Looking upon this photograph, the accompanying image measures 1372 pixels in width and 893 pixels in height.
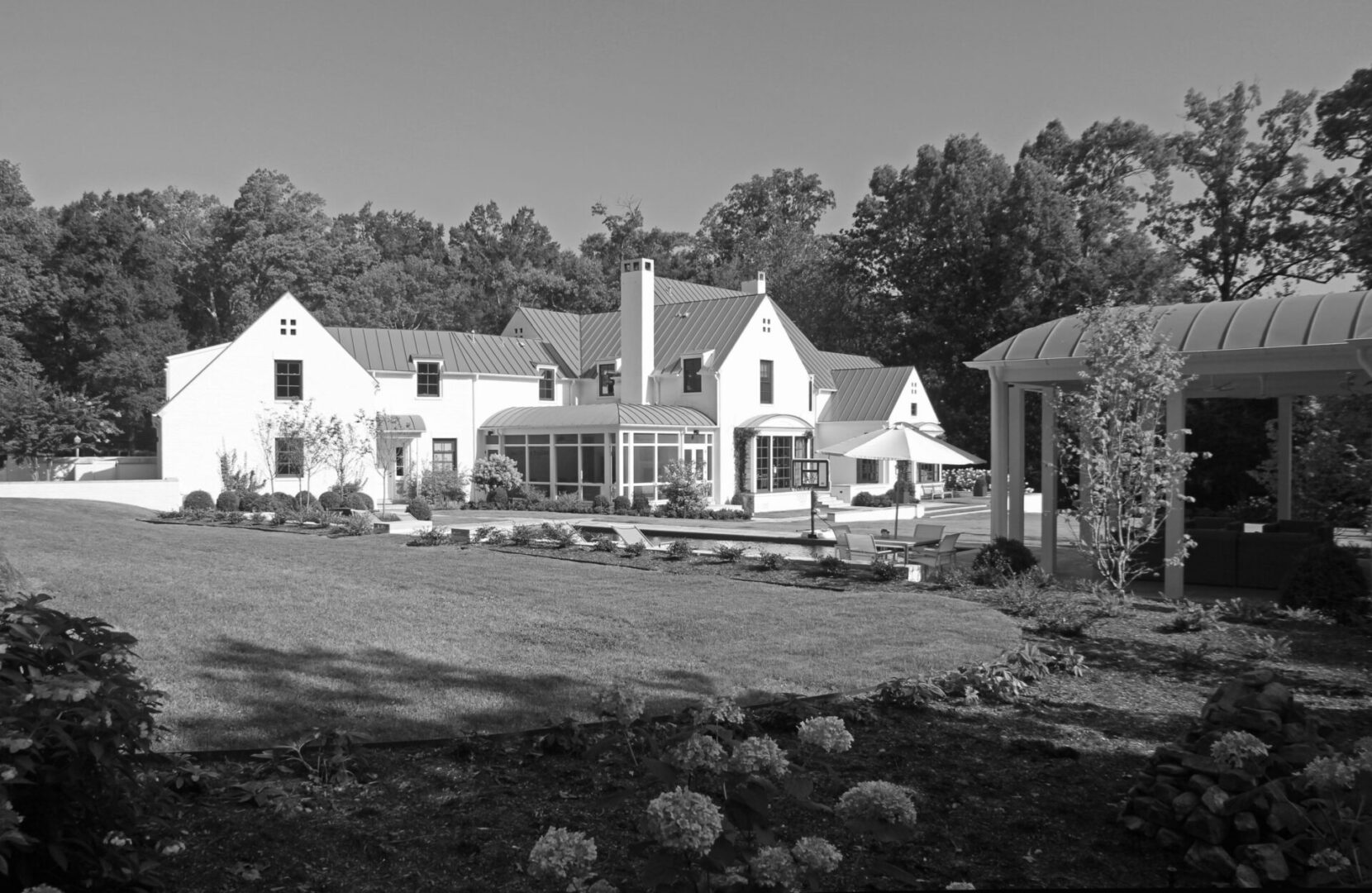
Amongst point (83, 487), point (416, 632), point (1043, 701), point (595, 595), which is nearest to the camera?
point (1043, 701)

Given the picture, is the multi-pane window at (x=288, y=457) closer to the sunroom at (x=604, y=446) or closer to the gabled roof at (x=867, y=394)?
the sunroom at (x=604, y=446)

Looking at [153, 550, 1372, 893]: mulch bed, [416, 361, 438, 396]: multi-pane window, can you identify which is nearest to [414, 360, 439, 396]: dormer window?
[416, 361, 438, 396]: multi-pane window

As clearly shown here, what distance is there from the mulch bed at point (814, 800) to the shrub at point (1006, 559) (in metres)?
5.95

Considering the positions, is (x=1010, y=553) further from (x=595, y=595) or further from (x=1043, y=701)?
(x=1043, y=701)

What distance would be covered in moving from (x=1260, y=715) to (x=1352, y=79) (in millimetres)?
31055

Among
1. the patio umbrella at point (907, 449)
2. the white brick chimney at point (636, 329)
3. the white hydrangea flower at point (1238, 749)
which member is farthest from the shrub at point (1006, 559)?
the white brick chimney at point (636, 329)

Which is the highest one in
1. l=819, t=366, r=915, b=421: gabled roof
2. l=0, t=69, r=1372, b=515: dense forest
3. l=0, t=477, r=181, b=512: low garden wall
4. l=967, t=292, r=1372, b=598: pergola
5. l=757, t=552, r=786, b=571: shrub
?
l=0, t=69, r=1372, b=515: dense forest

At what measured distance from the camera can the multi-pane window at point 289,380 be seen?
103 ft

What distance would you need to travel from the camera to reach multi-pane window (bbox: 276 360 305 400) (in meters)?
31.4

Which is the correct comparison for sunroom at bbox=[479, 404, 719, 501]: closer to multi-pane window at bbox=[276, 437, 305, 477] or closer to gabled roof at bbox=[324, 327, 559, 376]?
A: gabled roof at bbox=[324, 327, 559, 376]

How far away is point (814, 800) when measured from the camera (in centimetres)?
489

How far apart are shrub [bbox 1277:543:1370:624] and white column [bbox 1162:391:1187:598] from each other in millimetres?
1447

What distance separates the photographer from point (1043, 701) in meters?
7.09

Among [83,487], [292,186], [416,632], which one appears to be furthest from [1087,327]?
[292,186]
